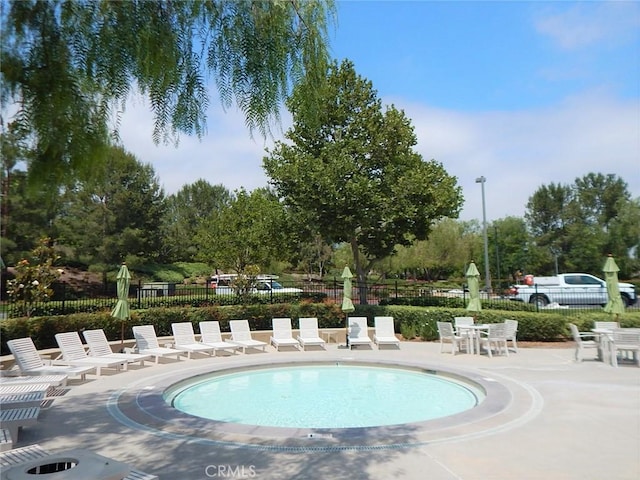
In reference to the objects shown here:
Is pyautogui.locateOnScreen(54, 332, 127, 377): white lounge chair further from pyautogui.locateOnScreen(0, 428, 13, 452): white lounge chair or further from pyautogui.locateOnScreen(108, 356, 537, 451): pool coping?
pyautogui.locateOnScreen(0, 428, 13, 452): white lounge chair

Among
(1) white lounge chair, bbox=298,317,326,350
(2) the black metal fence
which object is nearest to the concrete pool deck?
(1) white lounge chair, bbox=298,317,326,350

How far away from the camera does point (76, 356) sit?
38.2 feet

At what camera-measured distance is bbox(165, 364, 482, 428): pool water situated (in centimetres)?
889

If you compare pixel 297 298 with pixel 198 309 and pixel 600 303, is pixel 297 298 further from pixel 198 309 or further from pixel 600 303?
pixel 600 303

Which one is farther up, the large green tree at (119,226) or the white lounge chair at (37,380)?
the large green tree at (119,226)

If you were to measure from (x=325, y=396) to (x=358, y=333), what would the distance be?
18.3 ft

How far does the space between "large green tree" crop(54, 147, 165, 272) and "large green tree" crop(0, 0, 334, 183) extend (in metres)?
34.3

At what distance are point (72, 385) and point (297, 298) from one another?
1130cm

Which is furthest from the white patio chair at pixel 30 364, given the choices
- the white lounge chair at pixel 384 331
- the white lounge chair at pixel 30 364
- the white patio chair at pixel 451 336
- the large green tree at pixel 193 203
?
the large green tree at pixel 193 203

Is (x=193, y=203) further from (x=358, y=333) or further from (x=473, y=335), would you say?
(x=473, y=335)

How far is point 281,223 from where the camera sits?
23.3 metres

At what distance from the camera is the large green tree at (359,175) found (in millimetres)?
20156

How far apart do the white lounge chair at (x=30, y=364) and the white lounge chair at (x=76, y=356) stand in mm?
502

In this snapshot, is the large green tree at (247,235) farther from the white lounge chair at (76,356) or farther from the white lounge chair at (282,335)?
the white lounge chair at (76,356)
